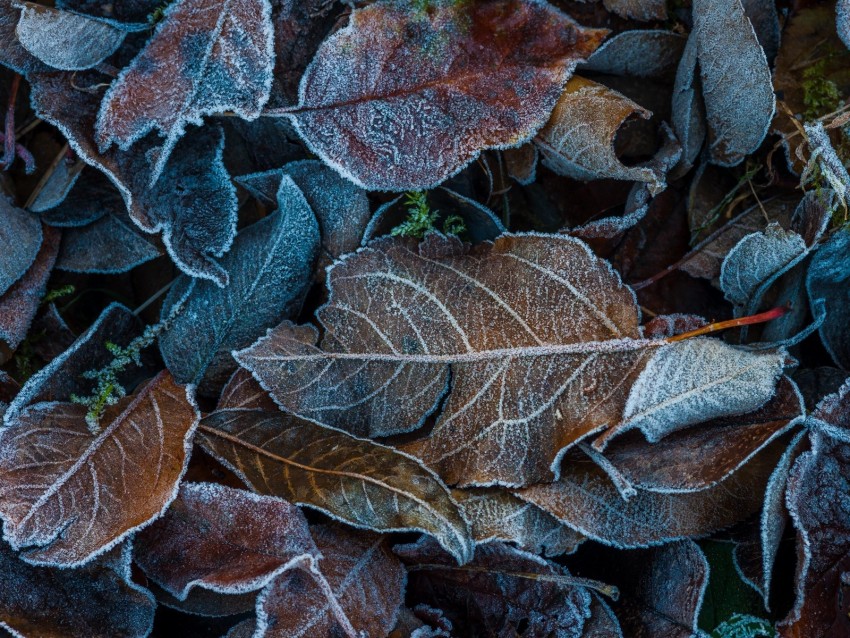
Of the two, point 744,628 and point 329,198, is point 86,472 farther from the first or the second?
point 744,628

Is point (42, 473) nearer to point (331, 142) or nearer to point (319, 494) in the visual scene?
point (319, 494)

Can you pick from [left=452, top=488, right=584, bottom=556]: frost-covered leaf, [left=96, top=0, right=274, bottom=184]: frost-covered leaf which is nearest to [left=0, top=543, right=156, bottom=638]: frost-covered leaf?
[left=452, top=488, right=584, bottom=556]: frost-covered leaf

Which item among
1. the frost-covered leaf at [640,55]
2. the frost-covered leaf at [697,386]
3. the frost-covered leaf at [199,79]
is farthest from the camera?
the frost-covered leaf at [640,55]

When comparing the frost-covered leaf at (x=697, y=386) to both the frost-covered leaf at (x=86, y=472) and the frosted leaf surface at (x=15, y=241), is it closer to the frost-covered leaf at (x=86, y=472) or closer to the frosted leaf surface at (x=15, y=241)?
the frost-covered leaf at (x=86, y=472)

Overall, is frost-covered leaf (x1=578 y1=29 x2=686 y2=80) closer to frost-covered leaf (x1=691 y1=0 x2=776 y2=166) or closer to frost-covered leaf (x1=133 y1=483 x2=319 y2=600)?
frost-covered leaf (x1=691 y1=0 x2=776 y2=166)

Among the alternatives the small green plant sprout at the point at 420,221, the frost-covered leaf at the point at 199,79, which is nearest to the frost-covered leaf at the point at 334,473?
the small green plant sprout at the point at 420,221

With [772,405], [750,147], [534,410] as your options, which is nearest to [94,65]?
[534,410]
